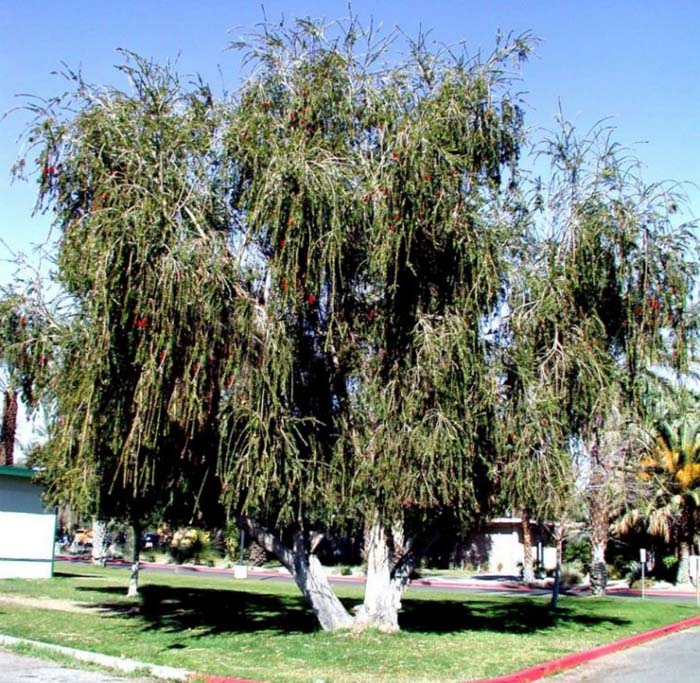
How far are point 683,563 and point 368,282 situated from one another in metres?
30.7

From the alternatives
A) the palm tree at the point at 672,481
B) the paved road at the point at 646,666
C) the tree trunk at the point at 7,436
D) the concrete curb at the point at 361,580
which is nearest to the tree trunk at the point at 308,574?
the paved road at the point at 646,666

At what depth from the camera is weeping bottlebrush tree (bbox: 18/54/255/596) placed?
14000 millimetres

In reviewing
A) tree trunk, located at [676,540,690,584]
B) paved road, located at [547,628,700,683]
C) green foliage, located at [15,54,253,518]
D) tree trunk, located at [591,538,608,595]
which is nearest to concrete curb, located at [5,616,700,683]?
paved road, located at [547,628,700,683]

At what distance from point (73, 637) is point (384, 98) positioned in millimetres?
10677

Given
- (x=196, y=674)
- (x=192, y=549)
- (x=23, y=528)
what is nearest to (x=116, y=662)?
(x=196, y=674)

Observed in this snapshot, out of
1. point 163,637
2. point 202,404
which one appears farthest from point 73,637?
point 202,404

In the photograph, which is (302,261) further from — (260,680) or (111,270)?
(260,680)

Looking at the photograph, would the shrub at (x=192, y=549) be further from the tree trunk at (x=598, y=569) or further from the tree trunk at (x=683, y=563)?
the tree trunk at (x=598, y=569)

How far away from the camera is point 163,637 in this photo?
17.0 m

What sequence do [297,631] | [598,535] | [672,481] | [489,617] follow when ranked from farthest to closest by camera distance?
[672,481]
[598,535]
[489,617]
[297,631]

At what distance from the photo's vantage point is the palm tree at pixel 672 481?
38062mm

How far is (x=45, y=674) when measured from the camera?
12.7m

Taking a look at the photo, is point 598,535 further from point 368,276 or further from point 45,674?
point 45,674

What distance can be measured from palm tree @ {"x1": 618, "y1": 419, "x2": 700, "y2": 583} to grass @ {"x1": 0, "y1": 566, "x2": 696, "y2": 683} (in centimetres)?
690
